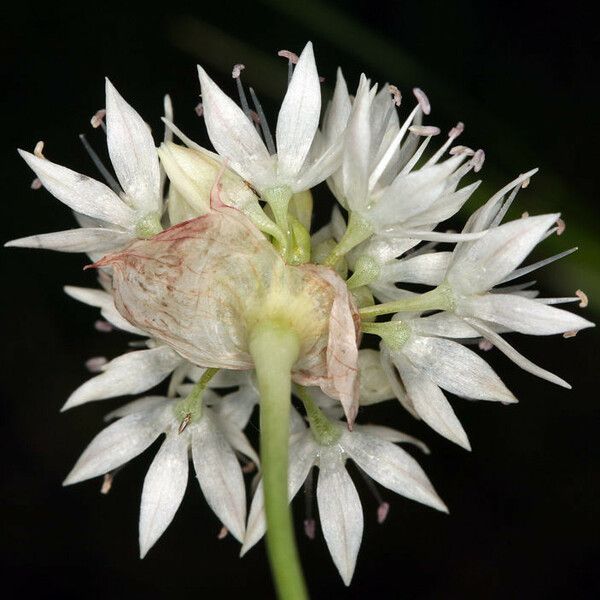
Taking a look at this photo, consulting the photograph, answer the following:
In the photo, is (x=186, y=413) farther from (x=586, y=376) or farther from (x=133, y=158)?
(x=586, y=376)

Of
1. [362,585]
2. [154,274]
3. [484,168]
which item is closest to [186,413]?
[154,274]

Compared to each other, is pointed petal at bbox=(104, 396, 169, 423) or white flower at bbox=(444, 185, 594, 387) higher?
pointed petal at bbox=(104, 396, 169, 423)

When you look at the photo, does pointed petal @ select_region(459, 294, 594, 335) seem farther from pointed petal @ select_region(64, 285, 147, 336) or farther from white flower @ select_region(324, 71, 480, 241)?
pointed petal @ select_region(64, 285, 147, 336)

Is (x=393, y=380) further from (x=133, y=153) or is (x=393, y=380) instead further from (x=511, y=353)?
(x=133, y=153)

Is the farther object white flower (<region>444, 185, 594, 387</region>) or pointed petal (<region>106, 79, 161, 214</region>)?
pointed petal (<region>106, 79, 161, 214</region>)

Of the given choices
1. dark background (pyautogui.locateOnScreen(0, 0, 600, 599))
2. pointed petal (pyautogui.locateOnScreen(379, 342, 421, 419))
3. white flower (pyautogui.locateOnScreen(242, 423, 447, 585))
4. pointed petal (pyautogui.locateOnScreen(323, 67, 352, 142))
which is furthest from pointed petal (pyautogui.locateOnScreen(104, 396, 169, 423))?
dark background (pyautogui.locateOnScreen(0, 0, 600, 599))

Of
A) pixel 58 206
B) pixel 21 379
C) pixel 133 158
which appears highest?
pixel 58 206

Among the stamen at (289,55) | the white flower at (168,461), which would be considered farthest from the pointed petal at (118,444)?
the stamen at (289,55)
